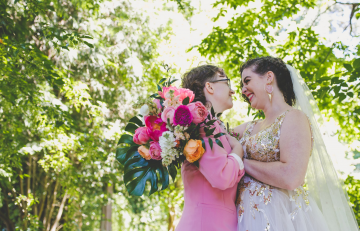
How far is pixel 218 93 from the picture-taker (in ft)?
7.63

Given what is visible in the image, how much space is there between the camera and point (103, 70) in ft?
22.9

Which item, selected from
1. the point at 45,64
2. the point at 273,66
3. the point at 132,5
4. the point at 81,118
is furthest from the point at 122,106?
the point at 273,66

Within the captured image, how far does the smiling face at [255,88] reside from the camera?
2.42 m

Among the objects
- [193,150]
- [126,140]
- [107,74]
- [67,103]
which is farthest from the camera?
[107,74]

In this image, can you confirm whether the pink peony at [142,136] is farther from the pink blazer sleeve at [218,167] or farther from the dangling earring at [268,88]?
the dangling earring at [268,88]

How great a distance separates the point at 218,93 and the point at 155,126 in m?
0.64

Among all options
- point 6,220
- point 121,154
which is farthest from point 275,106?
point 6,220

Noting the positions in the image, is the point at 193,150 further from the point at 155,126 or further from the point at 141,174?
the point at 141,174

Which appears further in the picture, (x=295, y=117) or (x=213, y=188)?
(x=295, y=117)

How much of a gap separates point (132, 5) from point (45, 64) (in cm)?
424

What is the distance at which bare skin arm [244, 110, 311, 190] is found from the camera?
6.33ft

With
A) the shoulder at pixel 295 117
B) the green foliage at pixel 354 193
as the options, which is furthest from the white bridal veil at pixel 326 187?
the green foliage at pixel 354 193

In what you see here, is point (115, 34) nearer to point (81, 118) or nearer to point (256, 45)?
point (81, 118)

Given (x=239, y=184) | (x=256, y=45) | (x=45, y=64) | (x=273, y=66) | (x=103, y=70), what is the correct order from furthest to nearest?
1. (x=103, y=70)
2. (x=256, y=45)
3. (x=45, y=64)
4. (x=273, y=66)
5. (x=239, y=184)
